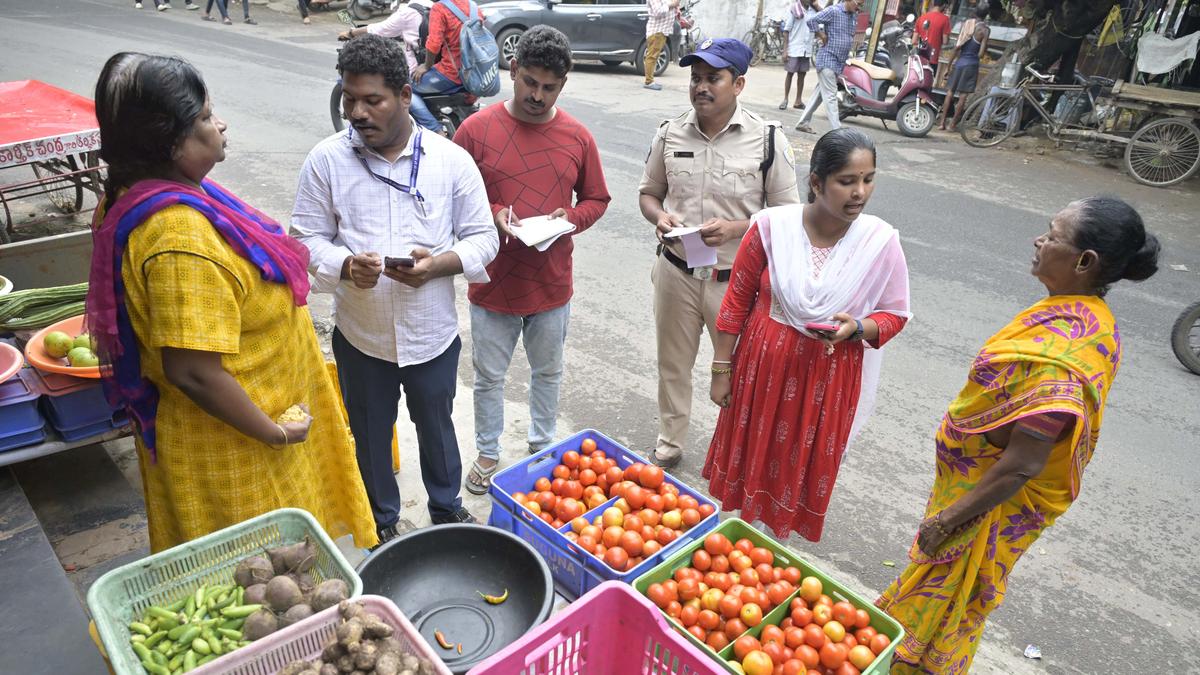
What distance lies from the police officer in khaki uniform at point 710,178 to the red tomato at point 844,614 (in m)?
1.56

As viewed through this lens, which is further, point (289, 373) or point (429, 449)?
point (429, 449)

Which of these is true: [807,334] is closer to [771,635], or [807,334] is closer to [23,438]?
[771,635]

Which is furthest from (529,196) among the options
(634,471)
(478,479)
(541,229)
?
(478,479)

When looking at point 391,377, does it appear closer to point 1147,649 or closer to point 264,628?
point 264,628

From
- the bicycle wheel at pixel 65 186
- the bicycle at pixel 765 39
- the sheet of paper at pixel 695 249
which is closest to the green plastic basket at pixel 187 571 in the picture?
the sheet of paper at pixel 695 249

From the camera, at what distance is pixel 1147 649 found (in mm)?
2967

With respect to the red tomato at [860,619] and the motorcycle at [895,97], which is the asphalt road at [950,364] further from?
the red tomato at [860,619]

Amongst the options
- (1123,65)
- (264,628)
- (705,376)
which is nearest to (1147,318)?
(705,376)

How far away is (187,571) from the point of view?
1892 mm

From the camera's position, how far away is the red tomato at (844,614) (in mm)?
2139

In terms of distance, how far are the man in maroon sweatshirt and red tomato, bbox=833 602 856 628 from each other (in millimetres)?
1793

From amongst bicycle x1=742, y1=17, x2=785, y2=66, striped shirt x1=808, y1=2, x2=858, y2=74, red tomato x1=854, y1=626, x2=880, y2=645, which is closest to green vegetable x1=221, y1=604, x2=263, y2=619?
red tomato x1=854, y1=626, x2=880, y2=645

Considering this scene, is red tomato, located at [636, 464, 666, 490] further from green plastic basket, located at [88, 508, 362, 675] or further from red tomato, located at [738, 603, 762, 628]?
green plastic basket, located at [88, 508, 362, 675]

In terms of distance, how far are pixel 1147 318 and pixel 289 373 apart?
6366 mm
